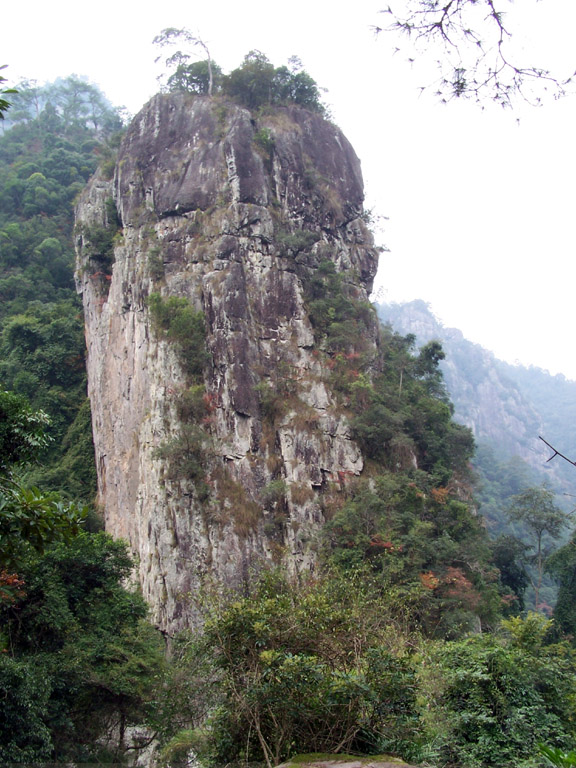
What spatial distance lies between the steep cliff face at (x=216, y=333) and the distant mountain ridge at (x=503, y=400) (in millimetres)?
42719

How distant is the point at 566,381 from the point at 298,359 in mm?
76717

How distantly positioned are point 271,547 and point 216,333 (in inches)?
266

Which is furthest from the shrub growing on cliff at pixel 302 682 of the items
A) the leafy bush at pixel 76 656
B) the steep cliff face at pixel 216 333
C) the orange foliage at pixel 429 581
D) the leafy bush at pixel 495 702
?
the steep cliff face at pixel 216 333

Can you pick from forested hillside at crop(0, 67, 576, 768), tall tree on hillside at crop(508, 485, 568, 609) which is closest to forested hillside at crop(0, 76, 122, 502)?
forested hillside at crop(0, 67, 576, 768)

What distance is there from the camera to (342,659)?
6793 mm

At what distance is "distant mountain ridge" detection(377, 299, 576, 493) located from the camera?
223ft

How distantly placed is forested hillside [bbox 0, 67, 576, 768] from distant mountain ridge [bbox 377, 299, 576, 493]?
42550mm

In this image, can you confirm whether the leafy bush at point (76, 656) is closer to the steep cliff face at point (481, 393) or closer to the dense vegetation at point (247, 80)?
the dense vegetation at point (247, 80)

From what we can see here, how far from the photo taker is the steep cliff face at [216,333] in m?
17.1

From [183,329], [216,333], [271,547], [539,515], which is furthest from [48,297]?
[539,515]

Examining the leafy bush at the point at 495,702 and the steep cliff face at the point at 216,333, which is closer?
the leafy bush at the point at 495,702

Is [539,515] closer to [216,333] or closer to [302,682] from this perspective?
[216,333]

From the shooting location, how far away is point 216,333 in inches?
760

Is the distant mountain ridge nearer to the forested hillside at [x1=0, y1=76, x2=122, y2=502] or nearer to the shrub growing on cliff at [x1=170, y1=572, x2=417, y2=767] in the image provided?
the forested hillside at [x1=0, y1=76, x2=122, y2=502]
